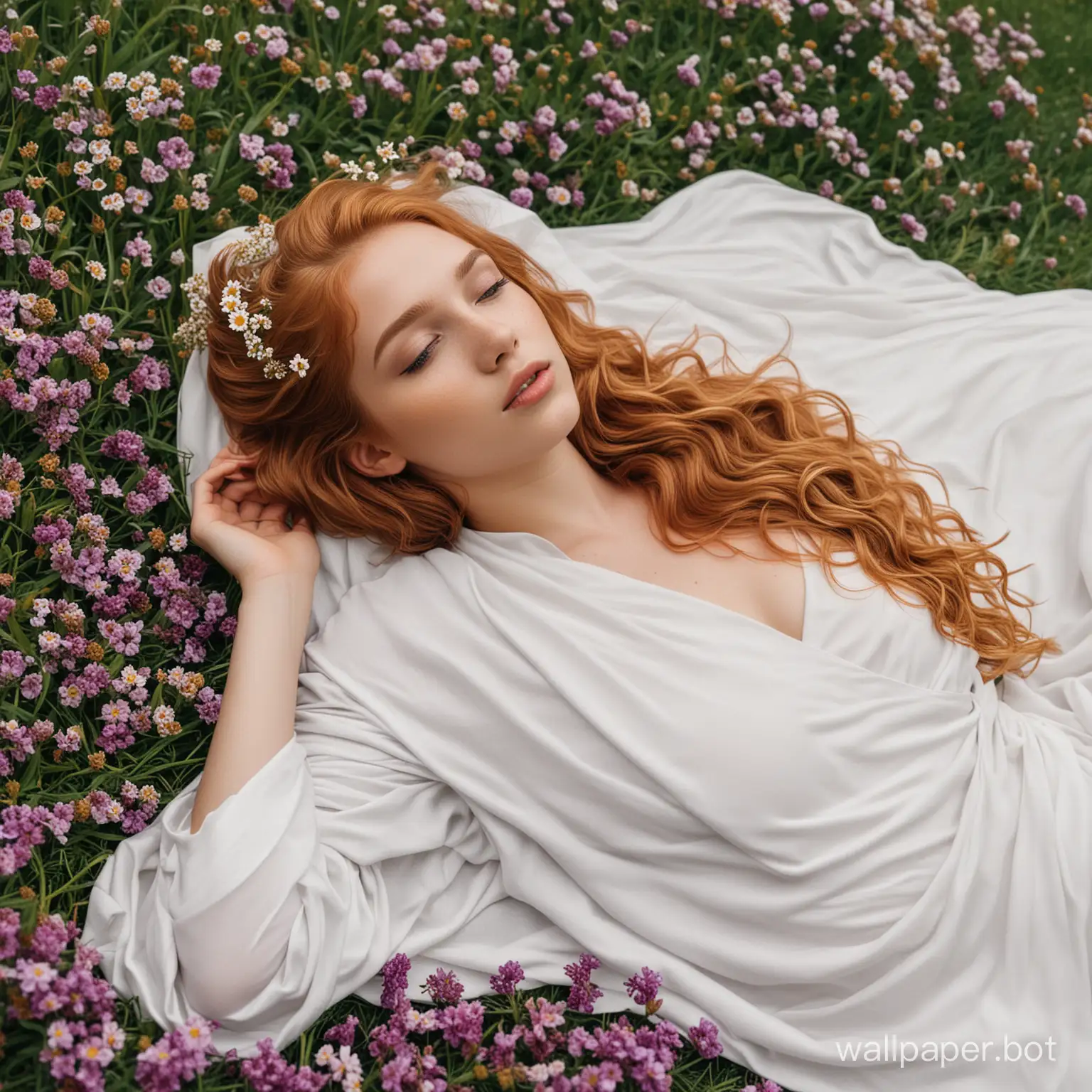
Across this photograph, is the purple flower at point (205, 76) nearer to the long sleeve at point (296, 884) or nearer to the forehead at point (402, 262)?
the forehead at point (402, 262)

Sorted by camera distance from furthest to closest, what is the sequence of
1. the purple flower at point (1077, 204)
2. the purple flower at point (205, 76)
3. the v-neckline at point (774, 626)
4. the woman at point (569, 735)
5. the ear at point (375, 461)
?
the purple flower at point (1077, 204), the purple flower at point (205, 76), the ear at point (375, 461), the v-neckline at point (774, 626), the woman at point (569, 735)

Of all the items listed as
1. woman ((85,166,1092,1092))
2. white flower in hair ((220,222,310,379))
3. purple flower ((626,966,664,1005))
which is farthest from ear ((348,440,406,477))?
purple flower ((626,966,664,1005))

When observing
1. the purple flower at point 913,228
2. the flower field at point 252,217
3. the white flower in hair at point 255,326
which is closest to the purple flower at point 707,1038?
the flower field at point 252,217

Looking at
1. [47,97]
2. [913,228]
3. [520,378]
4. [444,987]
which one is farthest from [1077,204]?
[444,987]

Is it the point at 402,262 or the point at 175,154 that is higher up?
the point at 402,262

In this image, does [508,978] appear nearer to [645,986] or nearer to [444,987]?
[444,987]

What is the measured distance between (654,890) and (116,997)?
1.32 metres

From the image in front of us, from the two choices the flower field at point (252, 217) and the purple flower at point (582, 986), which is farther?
the purple flower at point (582, 986)

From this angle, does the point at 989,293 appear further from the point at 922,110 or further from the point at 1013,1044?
the point at 1013,1044

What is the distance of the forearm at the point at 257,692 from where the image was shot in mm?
2707

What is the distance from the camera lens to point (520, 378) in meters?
2.75

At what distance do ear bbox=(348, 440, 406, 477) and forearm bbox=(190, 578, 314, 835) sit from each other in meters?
0.36

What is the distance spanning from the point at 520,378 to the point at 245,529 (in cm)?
93

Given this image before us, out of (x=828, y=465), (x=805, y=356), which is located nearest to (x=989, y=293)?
(x=805, y=356)
